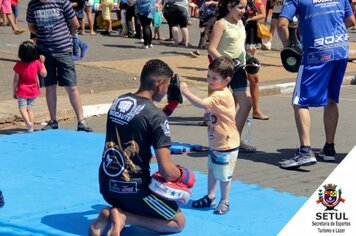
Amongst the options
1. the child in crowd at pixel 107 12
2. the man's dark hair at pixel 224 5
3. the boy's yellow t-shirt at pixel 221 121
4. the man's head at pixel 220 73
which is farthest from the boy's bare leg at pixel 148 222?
Answer: the child in crowd at pixel 107 12

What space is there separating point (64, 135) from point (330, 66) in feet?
10.9

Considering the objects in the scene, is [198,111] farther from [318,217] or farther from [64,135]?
[318,217]

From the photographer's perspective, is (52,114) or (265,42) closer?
(52,114)

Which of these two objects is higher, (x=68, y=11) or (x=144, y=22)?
(x=68, y=11)

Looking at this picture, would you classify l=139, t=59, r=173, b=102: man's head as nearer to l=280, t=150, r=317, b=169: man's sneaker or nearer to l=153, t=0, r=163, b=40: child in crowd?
l=280, t=150, r=317, b=169: man's sneaker

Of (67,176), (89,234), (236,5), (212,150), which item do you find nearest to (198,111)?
(236,5)

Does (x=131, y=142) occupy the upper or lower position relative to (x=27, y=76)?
upper

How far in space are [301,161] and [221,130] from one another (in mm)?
1871

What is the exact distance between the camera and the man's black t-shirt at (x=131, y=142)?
18.7ft

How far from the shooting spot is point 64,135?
31.3ft

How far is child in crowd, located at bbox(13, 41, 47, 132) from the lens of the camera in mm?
9516

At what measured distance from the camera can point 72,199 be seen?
679 cm

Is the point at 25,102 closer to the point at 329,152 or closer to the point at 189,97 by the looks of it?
the point at 329,152

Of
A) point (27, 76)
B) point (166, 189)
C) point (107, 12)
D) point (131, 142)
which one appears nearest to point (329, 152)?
point (166, 189)
